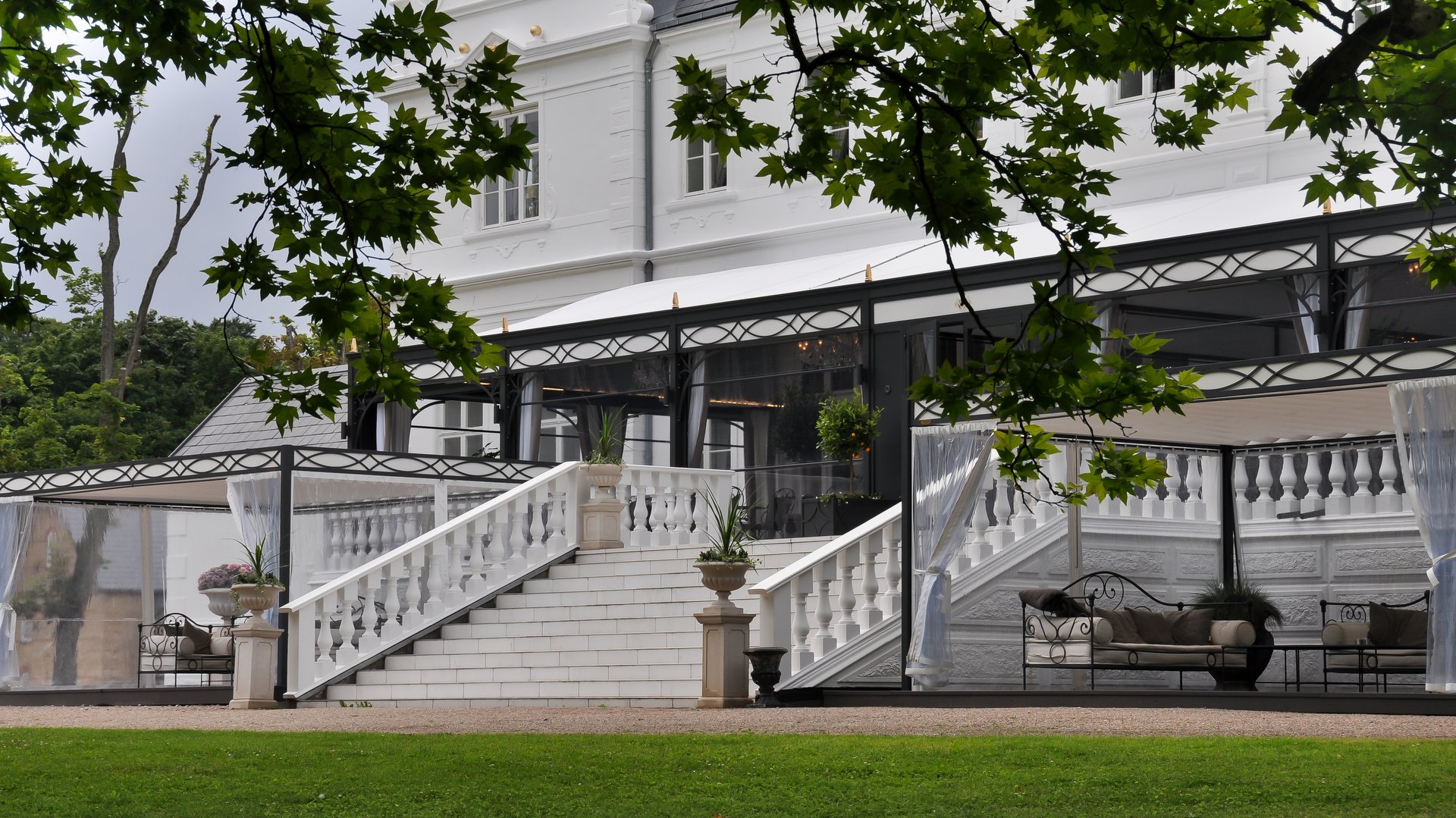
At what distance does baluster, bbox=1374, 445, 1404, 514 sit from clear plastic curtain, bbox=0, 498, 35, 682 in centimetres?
1364

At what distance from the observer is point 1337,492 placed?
51.1 ft

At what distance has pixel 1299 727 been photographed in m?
10.5

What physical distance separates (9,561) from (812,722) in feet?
38.3

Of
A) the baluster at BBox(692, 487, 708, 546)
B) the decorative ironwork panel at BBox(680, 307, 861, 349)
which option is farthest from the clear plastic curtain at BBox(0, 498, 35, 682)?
the decorative ironwork panel at BBox(680, 307, 861, 349)

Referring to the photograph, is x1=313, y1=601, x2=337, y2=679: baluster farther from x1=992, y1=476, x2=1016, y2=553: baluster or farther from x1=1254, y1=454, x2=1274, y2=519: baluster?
x1=1254, y1=454, x2=1274, y2=519: baluster

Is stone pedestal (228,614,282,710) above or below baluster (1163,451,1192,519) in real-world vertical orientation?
below

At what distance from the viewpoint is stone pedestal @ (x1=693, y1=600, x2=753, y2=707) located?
1430 cm

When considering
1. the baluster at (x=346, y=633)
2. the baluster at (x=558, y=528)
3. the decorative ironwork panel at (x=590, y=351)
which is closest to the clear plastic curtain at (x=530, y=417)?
the decorative ironwork panel at (x=590, y=351)

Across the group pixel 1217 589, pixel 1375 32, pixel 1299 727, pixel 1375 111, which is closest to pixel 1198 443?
pixel 1217 589

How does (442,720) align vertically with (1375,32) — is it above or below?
below

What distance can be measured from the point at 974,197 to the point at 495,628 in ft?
35.6

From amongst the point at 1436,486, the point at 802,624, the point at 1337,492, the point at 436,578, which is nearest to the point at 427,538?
the point at 436,578

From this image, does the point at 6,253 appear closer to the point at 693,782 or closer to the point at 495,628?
the point at 693,782

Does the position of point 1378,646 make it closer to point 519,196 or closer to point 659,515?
point 659,515
